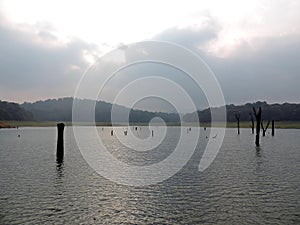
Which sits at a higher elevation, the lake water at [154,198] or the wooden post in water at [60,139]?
the wooden post in water at [60,139]

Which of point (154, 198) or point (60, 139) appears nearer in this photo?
point (154, 198)

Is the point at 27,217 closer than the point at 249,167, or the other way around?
the point at 27,217

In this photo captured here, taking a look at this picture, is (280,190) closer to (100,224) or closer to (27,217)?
(100,224)

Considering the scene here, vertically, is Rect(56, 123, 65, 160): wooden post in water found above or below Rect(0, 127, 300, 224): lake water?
above

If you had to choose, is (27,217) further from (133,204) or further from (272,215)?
(272,215)

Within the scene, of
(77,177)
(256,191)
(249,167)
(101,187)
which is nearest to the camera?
(256,191)

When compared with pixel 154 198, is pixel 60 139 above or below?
above

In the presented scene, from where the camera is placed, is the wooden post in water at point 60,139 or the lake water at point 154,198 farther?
the wooden post in water at point 60,139

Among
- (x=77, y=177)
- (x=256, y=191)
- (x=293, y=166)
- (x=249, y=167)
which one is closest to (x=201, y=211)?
(x=256, y=191)

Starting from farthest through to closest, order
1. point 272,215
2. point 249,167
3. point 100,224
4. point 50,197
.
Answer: point 249,167, point 50,197, point 272,215, point 100,224

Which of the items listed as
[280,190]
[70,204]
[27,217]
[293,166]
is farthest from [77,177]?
[293,166]

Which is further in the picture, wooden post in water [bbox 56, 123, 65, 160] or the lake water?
wooden post in water [bbox 56, 123, 65, 160]

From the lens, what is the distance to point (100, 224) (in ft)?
59.3

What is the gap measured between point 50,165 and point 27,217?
24354mm
